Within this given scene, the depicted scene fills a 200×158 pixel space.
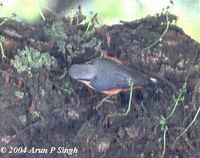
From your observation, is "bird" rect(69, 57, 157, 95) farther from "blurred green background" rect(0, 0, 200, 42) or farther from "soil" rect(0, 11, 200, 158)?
"blurred green background" rect(0, 0, 200, 42)

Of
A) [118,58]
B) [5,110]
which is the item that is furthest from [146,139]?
[5,110]

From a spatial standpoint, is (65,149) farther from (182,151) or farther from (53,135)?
(182,151)

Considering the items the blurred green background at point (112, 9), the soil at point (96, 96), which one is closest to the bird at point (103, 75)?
the soil at point (96, 96)

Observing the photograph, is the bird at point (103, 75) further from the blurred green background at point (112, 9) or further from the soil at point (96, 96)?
the blurred green background at point (112, 9)

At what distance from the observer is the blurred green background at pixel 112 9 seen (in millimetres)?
2012

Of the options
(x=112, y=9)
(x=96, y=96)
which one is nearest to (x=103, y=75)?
(x=96, y=96)

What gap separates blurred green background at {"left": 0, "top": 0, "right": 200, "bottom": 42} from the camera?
2012mm

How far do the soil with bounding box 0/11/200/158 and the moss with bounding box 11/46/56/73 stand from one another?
0.01m

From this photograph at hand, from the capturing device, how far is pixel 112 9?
2037 mm

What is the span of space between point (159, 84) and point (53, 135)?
0.32m

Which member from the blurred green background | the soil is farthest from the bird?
the blurred green background

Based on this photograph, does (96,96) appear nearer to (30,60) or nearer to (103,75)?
(103,75)

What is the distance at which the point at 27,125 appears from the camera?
1.97 meters

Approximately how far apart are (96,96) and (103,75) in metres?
0.06
